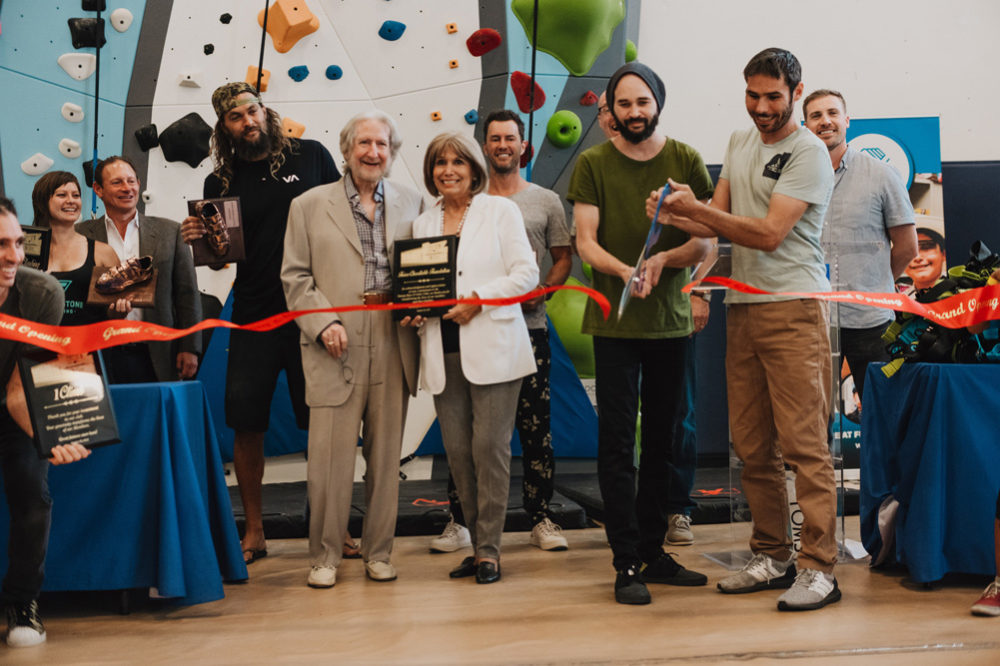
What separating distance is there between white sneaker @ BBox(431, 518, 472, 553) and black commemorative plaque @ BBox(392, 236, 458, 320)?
1019mm

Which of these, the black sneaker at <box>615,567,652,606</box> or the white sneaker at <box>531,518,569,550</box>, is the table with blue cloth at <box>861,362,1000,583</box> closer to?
the black sneaker at <box>615,567,652,606</box>

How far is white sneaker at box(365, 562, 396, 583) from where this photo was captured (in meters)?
3.27

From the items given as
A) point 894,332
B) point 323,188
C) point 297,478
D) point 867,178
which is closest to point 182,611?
point 323,188

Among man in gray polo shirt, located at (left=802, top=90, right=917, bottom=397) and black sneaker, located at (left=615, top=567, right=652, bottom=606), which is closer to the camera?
black sneaker, located at (left=615, top=567, right=652, bottom=606)

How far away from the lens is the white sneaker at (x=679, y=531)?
3.79m

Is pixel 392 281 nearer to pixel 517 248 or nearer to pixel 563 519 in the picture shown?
pixel 517 248

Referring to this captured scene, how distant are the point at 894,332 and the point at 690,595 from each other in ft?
3.87

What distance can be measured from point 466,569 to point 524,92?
2823 millimetres

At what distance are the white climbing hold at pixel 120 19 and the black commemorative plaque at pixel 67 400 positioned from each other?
9.41 feet

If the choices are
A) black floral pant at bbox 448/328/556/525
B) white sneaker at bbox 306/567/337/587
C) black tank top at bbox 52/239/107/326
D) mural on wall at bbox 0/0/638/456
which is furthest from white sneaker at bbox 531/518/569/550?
black tank top at bbox 52/239/107/326

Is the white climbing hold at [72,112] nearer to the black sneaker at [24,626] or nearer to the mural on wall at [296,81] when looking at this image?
the mural on wall at [296,81]

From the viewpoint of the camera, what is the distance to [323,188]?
11.0 feet

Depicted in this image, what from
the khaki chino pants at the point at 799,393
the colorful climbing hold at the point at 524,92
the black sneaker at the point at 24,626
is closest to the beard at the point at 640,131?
the khaki chino pants at the point at 799,393

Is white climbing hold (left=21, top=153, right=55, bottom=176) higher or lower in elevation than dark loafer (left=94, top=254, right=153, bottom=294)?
higher
